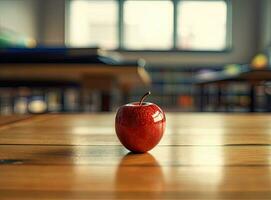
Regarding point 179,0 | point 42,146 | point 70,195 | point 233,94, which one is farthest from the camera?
point 179,0

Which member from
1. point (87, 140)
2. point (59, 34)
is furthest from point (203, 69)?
point (87, 140)

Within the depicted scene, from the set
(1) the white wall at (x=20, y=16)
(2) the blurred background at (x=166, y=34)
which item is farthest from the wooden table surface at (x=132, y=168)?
(2) the blurred background at (x=166, y=34)

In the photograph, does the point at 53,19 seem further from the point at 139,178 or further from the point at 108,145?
the point at 139,178

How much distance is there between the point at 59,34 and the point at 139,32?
1531 millimetres

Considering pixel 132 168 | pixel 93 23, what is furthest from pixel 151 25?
pixel 132 168

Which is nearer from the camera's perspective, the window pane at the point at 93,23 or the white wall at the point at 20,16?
the white wall at the point at 20,16

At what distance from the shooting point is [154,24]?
809cm

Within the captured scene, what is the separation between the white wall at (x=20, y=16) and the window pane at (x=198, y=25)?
2712 millimetres

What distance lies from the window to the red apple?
736 cm

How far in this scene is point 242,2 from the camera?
7793mm

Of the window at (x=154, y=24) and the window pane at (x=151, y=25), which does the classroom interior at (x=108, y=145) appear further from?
the window pane at (x=151, y=25)

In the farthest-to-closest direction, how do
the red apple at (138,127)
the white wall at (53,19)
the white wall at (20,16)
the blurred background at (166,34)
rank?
the white wall at (53,19)
the blurred background at (166,34)
the white wall at (20,16)
the red apple at (138,127)

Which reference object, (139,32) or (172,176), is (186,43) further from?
(172,176)

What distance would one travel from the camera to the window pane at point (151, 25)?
7875mm
